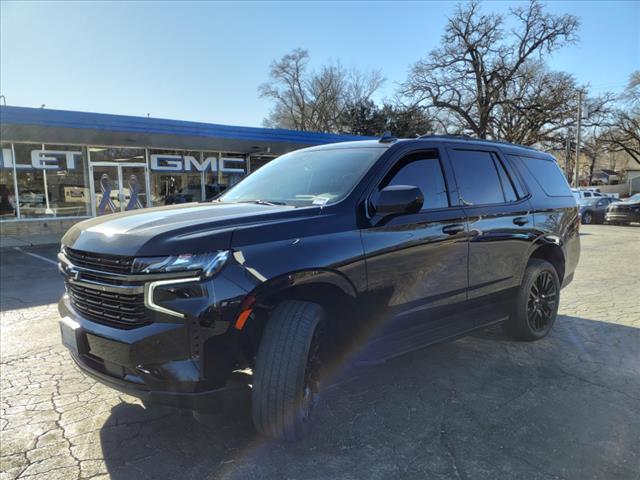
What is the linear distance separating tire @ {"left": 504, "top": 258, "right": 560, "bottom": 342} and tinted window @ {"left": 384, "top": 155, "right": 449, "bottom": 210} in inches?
58.4

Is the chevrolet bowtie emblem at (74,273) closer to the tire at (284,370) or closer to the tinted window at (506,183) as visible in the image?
the tire at (284,370)

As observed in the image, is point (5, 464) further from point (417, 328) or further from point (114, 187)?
point (114, 187)

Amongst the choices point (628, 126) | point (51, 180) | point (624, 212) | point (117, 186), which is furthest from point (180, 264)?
point (628, 126)

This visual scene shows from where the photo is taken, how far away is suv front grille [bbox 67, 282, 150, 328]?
8.10ft

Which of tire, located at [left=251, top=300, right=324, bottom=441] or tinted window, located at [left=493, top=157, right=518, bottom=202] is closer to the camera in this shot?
tire, located at [left=251, top=300, right=324, bottom=441]

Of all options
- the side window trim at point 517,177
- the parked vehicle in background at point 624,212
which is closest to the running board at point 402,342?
the side window trim at point 517,177

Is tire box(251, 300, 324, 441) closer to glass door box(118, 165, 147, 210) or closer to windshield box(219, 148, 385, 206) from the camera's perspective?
windshield box(219, 148, 385, 206)

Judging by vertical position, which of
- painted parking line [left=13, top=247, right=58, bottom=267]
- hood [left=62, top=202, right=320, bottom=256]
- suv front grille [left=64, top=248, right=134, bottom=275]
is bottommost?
painted parking line [left=13, top=247, right=58, bottom=267]

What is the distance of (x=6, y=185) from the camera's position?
1538cm

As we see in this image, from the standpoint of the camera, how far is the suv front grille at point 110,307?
2469 millimetres

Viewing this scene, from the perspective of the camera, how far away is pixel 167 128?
15.9 meters

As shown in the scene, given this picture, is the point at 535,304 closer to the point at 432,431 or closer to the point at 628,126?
the point at 432,431

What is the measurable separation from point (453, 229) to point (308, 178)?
1.21 meters

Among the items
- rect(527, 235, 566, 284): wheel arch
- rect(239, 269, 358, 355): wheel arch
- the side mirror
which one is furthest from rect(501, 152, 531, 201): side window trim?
rect(239, 269, 358, 355): wheel arch
